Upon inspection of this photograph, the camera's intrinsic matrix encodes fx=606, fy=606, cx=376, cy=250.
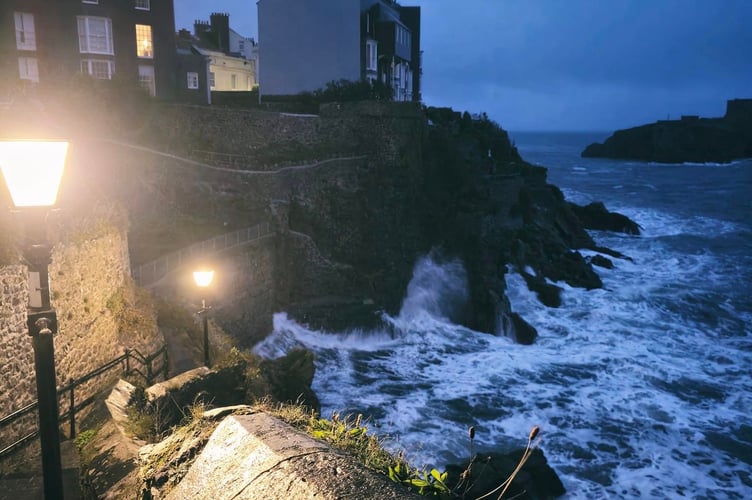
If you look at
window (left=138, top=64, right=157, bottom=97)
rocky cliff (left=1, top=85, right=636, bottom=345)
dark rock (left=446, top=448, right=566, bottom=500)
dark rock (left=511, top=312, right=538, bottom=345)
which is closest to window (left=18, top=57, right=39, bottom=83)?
window (left=138, top=64, right=157, bottom=97)

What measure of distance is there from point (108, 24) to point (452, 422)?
28.0 metres

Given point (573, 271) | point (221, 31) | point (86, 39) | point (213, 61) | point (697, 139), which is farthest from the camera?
point (697, 139)

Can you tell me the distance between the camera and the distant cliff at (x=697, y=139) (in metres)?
125

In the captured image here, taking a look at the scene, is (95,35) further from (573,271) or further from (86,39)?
(573,271)

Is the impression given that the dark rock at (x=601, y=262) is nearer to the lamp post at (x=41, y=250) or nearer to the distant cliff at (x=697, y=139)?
the lamp post at (x=41, y=250)

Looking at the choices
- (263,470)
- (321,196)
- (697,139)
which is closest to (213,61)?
(321,196)

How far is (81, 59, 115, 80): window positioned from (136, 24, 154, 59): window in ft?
6.10

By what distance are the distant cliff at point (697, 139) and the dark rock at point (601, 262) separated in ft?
313

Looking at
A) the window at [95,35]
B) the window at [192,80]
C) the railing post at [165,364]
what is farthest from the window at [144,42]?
the railing post at [165,364]

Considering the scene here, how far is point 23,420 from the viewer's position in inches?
365

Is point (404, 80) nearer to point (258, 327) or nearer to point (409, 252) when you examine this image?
point (409, 252)

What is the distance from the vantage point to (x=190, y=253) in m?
20.2

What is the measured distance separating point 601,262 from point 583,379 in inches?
786

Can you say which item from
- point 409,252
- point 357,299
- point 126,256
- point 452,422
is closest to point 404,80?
point 409,252
